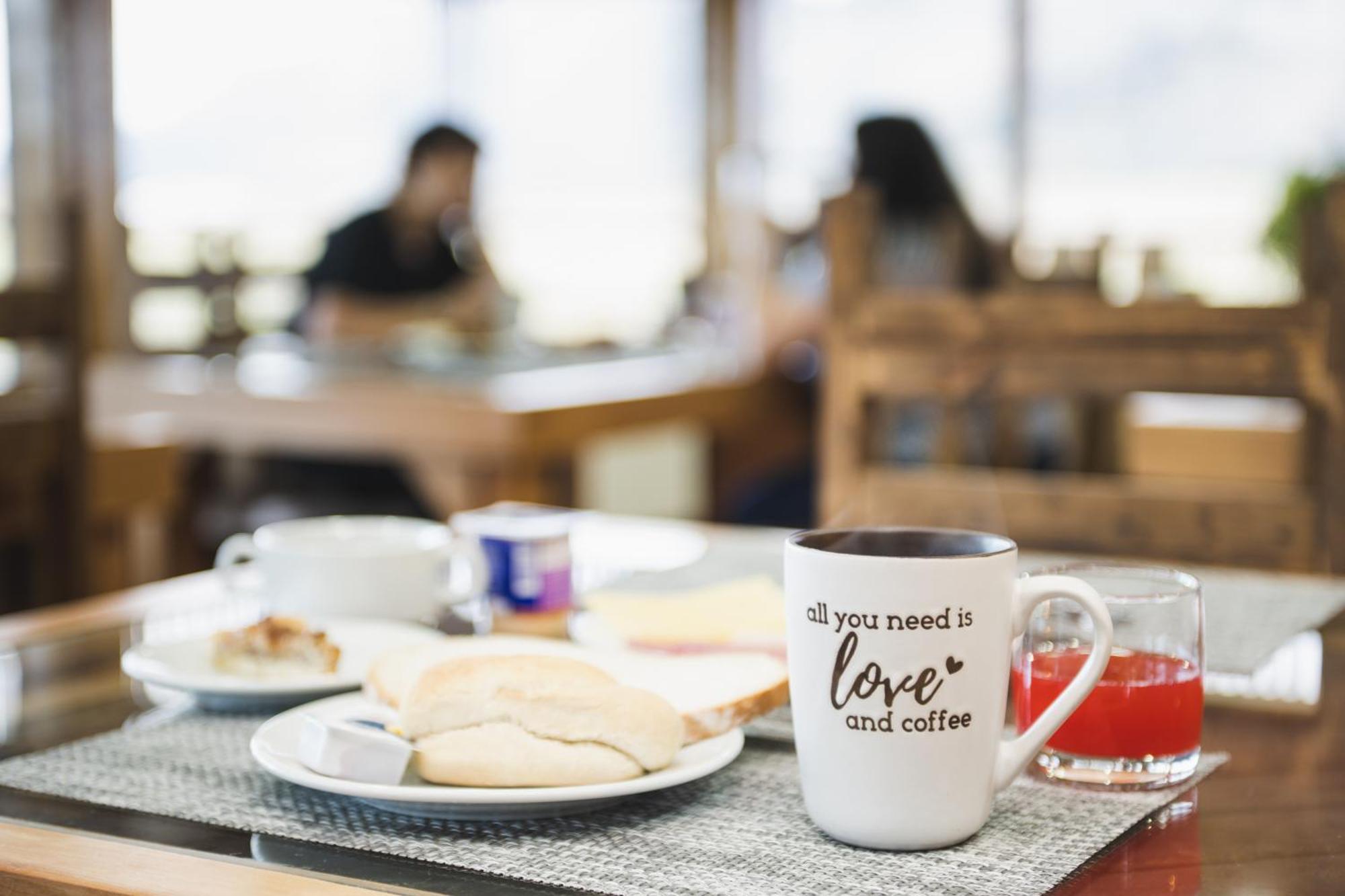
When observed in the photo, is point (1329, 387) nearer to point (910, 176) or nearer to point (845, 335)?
point (845, 335)

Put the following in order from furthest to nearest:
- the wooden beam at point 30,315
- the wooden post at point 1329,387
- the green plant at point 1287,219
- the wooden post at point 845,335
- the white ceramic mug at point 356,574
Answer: the green plant at point 1287,219 → the wooden beam at point 30,315 → the wooden post at point 845,335 → the wooden post at point 1329,387 → the white ceramic mug at point 356,574

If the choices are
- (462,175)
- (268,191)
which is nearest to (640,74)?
(268,191)

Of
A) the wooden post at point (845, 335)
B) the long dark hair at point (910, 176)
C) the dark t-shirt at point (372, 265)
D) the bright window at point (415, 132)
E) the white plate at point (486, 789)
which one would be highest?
the bright window at point (415, 132)

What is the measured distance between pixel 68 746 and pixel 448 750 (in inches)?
8.9

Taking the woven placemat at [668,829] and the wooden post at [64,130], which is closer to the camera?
the woven placemat at [668,829]

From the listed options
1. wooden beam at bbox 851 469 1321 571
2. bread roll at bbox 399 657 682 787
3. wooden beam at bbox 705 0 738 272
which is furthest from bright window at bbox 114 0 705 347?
bread roll at bbox 399 657 682 787

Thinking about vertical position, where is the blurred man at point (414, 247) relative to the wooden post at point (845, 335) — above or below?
above

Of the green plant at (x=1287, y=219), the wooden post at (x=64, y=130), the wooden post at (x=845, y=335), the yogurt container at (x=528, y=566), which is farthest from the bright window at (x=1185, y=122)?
the yogurt container at (x=528, y=566)

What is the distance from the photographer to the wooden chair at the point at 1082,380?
1.23 metres

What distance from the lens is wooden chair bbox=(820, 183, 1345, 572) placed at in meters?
1.23

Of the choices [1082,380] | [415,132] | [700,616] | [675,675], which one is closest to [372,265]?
[415,132]

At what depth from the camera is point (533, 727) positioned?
536 mm

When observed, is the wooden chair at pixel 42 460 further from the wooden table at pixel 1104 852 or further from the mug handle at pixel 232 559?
the wooden table at pixel 1104 852

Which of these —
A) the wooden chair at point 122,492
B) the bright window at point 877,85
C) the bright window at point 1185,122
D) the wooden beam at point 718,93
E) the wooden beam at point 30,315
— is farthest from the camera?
the wooden beam at point 718,93
